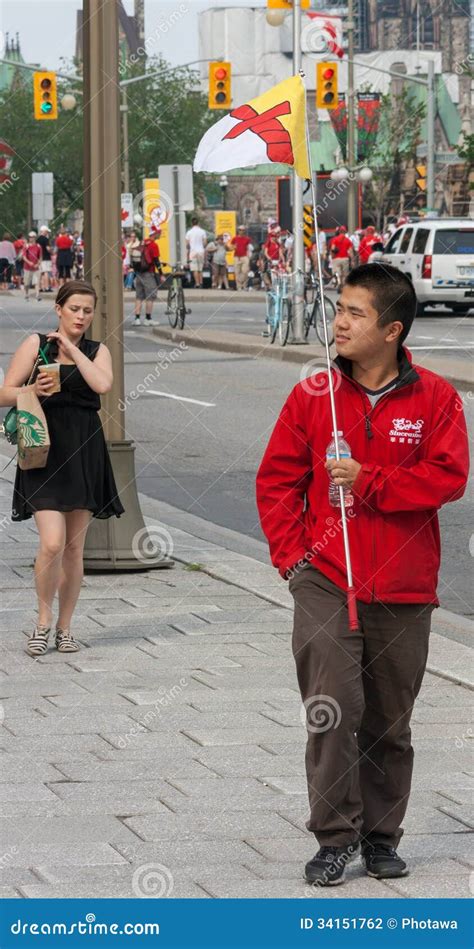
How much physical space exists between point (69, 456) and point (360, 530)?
3.23 metres

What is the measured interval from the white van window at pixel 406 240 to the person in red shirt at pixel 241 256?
14458 mm

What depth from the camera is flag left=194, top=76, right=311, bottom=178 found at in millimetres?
5180

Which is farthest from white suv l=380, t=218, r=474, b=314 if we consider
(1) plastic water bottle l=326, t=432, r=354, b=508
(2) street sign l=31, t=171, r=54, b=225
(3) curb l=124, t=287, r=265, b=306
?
(1) plastic water bottle l=326, t=432, r=354, b=508

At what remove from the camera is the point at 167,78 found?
253 ft

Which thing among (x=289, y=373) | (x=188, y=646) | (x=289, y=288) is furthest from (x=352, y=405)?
(x=289, y=288)

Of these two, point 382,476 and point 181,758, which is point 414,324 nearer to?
point 181,758

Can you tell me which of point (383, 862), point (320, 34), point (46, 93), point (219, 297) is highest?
point (320, 34)

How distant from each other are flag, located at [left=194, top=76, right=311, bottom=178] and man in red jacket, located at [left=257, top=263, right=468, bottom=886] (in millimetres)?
727

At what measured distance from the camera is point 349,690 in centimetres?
458

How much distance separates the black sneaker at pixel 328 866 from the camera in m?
4.57

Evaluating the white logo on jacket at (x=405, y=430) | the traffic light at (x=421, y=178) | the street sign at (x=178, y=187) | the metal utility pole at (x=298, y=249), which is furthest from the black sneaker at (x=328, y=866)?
the traffic light at (x=421, y=178)

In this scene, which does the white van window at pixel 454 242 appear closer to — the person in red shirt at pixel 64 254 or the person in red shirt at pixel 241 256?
the person in red shirt at pixel 64 254

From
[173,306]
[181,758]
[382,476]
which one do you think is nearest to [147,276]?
[173,306]

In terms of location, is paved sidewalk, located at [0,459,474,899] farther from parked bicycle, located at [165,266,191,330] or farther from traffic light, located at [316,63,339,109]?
traffic light, located at [316,63,339,109]
